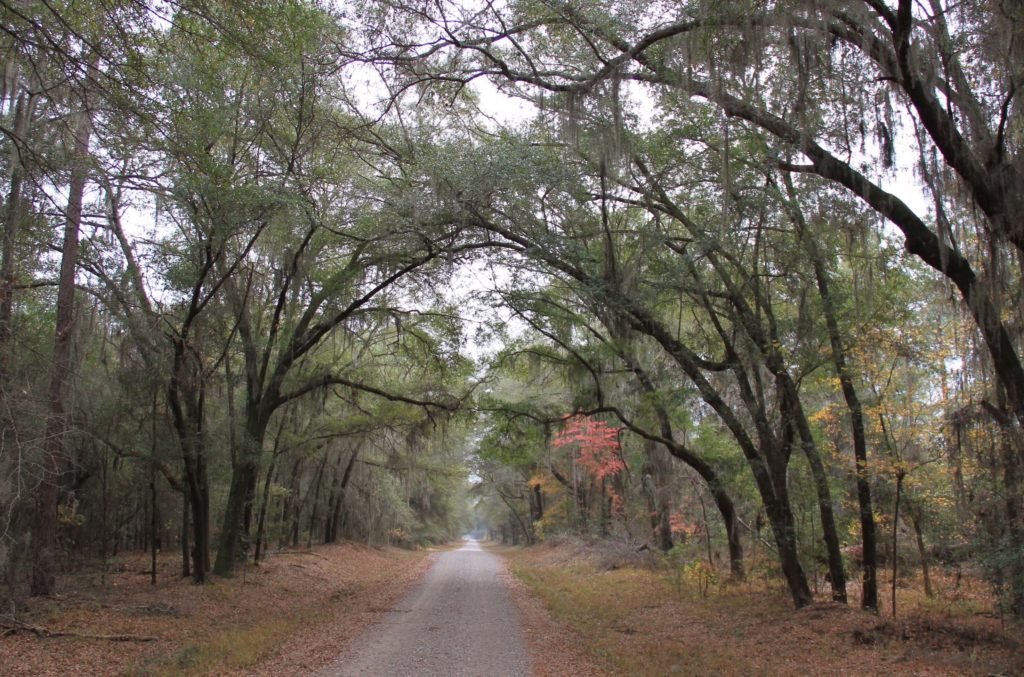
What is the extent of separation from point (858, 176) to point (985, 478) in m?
4.82

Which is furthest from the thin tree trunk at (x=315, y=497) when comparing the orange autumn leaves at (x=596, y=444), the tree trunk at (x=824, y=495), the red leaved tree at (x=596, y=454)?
the tree trunk at (x=824, y=495)

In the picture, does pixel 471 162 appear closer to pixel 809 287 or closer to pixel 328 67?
pixel 328 67

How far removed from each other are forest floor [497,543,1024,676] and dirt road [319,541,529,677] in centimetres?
58

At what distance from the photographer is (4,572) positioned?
33.4 feet

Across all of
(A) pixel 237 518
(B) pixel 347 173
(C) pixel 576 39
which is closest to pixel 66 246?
(B) pixel 347 173

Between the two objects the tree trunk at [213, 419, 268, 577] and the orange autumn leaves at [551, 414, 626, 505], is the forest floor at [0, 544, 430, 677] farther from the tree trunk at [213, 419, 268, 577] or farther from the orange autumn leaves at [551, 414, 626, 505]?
the orange autumn leaves at [551, 414, 626, 505]

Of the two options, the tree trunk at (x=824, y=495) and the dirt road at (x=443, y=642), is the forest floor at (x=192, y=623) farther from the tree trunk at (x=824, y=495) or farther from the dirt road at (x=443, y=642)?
the tree trunk at (x=824, y=495)

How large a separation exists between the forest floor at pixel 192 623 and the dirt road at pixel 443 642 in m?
0.38

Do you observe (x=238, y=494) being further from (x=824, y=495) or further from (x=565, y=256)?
(x=824, y=495)

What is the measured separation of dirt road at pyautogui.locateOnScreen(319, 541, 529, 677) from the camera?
6734mm

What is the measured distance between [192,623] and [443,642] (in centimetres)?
402

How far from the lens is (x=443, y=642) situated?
8.22 m

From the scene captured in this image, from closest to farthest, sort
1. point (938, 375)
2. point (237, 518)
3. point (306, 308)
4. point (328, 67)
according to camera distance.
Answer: point (328, 67)
point (938, 375)
point (237, 518)
point (306, 308)

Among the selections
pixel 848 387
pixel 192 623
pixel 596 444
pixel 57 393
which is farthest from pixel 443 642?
pixel 596 444
